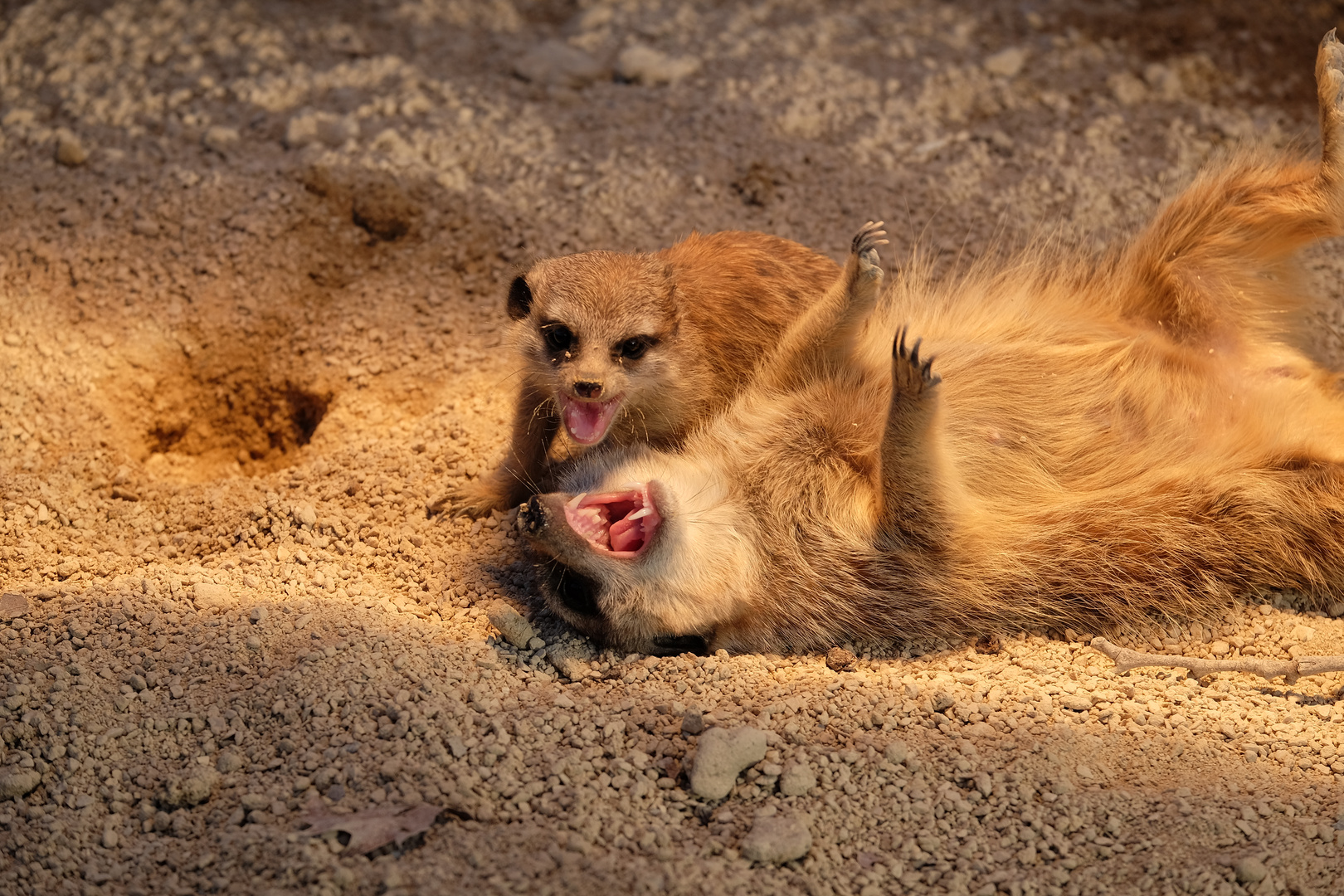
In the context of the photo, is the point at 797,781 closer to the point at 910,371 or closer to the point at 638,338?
the point at 910,371

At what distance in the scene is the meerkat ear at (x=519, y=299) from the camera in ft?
11.9

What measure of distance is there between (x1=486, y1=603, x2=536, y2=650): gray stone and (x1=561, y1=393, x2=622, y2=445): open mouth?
20.2 inches

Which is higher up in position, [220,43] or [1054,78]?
[1054,78]

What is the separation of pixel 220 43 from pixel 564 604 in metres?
3.46

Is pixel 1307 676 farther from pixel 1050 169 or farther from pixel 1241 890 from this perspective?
pixel 1050 169

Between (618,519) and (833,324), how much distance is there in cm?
84

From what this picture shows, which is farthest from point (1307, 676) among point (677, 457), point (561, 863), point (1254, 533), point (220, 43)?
point (220, 43)

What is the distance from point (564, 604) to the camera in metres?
3.17

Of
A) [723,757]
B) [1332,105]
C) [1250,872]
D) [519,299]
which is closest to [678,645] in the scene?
[723,757]

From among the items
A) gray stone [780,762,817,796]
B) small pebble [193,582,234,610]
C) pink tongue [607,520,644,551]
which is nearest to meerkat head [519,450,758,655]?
pink tongue [607,520,644,551]

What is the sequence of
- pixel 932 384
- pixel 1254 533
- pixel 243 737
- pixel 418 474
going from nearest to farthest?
pixel 243 737
pixel 932 384
pixel 1254 533
pixel 418 474

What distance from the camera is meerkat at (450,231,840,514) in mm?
3326

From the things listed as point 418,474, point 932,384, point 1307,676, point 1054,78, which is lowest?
point 418,474

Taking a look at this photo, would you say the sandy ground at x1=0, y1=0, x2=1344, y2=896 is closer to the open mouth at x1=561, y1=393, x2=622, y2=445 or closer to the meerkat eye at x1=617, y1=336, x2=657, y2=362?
the open mouth at x1=561, y1=393, x2=622, y2=445
